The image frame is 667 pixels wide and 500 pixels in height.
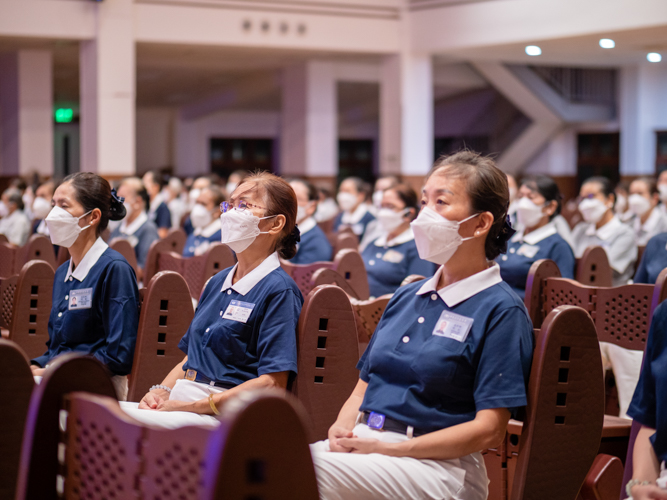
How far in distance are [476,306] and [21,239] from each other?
701cm

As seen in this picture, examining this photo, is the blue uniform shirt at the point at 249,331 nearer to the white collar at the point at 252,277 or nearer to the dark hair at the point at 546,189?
the white collar at the point at 252,277

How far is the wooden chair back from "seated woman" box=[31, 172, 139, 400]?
4.88 feet

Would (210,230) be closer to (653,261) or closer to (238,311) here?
(653,261)

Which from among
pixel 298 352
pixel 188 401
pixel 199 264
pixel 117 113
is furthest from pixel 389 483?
pixel 117 113

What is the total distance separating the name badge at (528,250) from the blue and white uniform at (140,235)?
115 inches

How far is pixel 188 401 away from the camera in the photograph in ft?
7.63

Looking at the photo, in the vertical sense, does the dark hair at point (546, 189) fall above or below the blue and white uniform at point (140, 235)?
above

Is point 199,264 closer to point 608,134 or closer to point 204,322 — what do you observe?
point 204,322

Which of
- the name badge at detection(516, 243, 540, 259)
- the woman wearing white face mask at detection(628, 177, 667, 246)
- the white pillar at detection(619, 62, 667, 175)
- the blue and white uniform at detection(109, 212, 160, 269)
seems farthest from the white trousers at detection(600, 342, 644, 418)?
the white pillar at detection(619, 62, 667, 175)

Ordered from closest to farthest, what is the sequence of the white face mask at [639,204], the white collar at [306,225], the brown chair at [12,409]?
the brown chair at [12,409]
the white collar at [306,225]
the white face mask at [639,204]

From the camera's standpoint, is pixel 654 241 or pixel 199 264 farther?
pixel 654 241

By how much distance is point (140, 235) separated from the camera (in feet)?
20.0

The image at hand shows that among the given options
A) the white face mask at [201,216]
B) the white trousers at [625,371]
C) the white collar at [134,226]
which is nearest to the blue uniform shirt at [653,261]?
the white trousers at [625,371]

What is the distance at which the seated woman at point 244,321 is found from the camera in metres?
2.26
